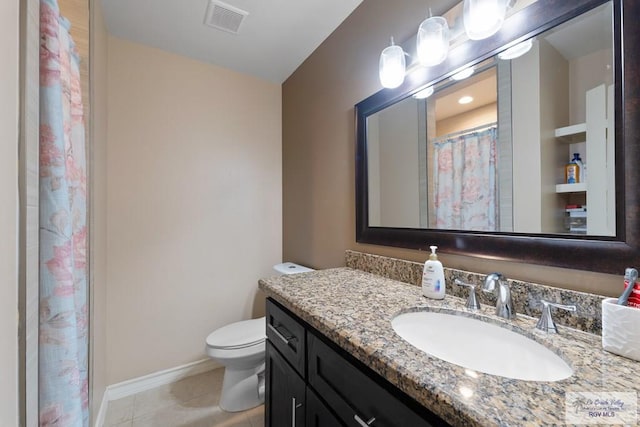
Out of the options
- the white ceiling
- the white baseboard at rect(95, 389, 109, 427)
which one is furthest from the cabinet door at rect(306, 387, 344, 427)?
the white ceiling

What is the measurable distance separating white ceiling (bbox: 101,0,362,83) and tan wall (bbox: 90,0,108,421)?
0.18 meters

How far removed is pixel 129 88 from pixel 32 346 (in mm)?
1776

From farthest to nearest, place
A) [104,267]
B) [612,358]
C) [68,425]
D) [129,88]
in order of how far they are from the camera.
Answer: [129,88], [104,267], [68,425], [612,358]

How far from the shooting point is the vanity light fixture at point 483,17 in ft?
2.82

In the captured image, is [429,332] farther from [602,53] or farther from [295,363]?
[602,53]

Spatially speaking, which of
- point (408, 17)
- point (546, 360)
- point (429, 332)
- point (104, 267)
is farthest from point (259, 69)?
point (546, 360)

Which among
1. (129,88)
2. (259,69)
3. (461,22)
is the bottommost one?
(461,22)

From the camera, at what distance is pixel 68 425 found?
0.68 meters

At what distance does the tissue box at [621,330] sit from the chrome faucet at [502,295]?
0.21 m

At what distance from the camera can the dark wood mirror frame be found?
651 millimetres

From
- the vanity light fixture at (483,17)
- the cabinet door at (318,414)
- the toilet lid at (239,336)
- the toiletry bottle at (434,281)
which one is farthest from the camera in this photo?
the toilet lid at (239,336)

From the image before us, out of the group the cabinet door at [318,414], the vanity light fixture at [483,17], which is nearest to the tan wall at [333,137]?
the vanity light fixture at [483,17]

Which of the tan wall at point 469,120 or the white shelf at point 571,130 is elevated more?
the tan wall at point 469,120

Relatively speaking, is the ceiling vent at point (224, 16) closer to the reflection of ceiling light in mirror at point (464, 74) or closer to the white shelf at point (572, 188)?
the reflection of ceiling light in mirror at point (464, 74)
